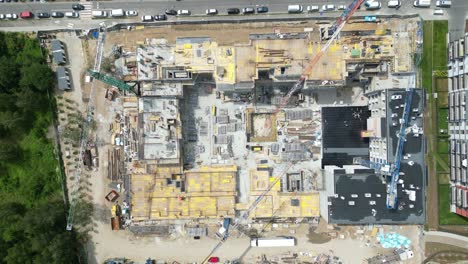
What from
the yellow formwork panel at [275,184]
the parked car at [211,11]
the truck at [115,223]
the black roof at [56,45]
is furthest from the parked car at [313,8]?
the truck at [115,223]

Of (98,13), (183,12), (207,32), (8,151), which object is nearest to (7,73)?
(8,151)

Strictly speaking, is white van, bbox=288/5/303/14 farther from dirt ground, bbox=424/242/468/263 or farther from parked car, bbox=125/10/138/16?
dirt ground, bbox=424/242/468/263

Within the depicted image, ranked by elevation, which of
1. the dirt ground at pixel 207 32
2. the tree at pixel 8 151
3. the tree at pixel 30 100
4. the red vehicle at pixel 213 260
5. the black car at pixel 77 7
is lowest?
the red vehicle at pixel 213 260

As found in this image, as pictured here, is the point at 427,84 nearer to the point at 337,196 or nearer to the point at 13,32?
the point at 337,196

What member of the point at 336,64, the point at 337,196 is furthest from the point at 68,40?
the point at 337,196

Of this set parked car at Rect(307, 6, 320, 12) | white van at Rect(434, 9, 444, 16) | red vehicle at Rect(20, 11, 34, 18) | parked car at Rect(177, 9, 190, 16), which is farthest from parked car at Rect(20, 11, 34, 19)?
white van at Rect(434, 9, 444, 16)

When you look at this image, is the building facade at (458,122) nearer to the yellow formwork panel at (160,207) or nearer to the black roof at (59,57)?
the yellow formwork panel at (160,207)

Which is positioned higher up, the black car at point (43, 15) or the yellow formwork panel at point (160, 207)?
the black car at point (43, 15)

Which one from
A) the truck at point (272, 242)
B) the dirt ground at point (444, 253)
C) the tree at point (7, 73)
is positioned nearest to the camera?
the tree at point (7, 73)

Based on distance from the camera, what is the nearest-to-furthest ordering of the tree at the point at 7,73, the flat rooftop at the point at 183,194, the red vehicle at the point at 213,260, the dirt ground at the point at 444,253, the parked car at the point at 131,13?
1. the tree at the point at 7,73
2. the flat rooftop at the point at 183,194
3. the parked car at the point at 131,13
4. the dirt ground at the point at 444,253
5. the red vehicle at the point at 213,260
